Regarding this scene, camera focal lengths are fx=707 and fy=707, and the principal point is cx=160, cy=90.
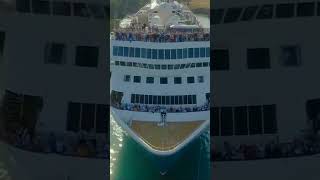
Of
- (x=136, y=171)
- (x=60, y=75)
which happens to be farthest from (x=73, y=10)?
(x=136, y=171)

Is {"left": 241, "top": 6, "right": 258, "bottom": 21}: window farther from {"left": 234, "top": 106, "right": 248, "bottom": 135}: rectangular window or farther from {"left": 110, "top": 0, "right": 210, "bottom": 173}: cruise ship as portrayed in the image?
{"left": 234, "top": 106, "right": 248, "bottom": 135}: rectangular window

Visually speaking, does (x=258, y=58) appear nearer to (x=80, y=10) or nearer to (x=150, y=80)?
(x=150, y=80)

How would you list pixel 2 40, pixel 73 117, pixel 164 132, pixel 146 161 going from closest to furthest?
pixel 164 132 < pixel 146 161 < pixel 73 117 < pixel 2 40

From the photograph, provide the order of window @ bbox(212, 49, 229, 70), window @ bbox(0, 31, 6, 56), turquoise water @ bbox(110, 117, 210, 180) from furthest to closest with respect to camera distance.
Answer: window @ bbox(0, 31, 6, 56), window @ bbox(212, 49, 229, 70), turquoise water @ bbox(110, 117, 210, 180)

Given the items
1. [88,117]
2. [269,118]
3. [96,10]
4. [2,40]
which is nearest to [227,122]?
[269,118]

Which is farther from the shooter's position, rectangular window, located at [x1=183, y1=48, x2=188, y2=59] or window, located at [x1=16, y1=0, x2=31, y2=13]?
window, located at [x1=16, y1=0, x2=31, y2=13]

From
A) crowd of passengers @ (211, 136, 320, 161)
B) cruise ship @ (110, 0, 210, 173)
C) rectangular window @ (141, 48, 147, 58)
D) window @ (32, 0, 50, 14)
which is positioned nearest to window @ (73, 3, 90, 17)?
window @ (32, 0, 50, 14)

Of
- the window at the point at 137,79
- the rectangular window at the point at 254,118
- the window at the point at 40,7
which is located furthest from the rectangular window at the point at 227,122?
the window at the point at 40,7
